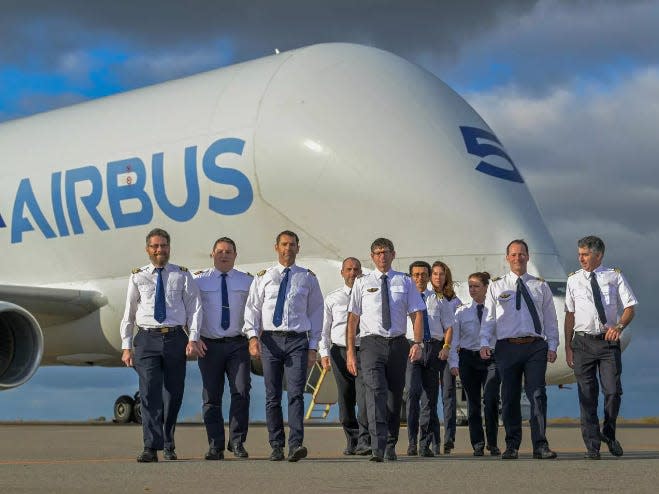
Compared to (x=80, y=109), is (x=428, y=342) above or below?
below

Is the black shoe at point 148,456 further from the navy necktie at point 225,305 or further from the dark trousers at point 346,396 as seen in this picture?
the dark trousers at point 346,396

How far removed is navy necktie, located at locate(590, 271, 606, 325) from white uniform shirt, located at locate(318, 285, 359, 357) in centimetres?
218

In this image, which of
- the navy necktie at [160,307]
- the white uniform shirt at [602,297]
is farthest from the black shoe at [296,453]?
the white uniform shirt at [602,297]

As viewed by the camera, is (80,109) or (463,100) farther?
(80,109)

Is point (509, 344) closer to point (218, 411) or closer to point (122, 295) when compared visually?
point (218, 411)

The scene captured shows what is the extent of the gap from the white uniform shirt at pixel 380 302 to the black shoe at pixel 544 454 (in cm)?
141

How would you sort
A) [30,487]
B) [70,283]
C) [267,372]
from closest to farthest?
[30,487] → [267,372] → [70,283]

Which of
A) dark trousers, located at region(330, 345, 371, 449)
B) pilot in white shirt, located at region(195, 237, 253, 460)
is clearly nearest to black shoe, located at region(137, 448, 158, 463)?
pilot in white shirt, located at region(195, 237, 253, 460)

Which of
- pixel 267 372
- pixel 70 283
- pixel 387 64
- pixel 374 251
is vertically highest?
pixel 387 64

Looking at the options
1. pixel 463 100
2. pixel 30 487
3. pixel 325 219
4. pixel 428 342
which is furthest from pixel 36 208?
pixel 30 487

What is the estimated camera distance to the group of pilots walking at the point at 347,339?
9086mm

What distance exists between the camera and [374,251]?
9.25 metres

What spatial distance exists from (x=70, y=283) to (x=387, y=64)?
640 centimetres

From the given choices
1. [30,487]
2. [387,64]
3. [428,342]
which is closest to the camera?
[30,487]
